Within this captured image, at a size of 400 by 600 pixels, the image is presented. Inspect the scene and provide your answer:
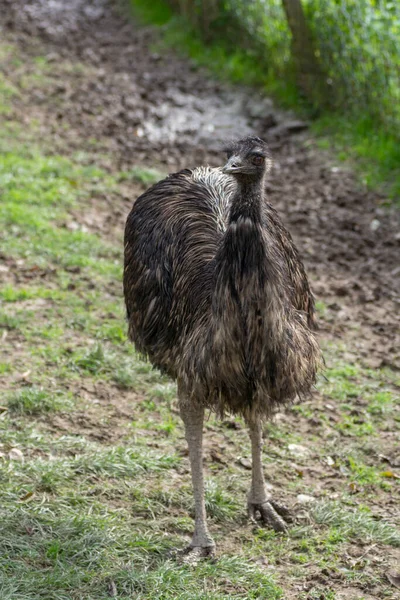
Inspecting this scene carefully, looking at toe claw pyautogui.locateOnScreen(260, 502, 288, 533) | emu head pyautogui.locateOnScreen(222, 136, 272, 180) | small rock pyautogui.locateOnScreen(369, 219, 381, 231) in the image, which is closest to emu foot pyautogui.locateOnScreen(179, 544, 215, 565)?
toe claw pyautogui.locateOnScreen(260, 502, 288, 533)

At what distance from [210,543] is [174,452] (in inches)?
36.5

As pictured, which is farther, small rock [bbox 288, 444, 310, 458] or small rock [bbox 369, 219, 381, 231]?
small rock [bbox 369, 219, 381, 231]

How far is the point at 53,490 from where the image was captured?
4.96 metres

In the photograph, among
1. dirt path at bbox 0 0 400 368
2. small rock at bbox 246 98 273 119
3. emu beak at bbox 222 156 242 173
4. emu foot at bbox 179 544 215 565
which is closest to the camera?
emu beak at bbox 222 156 242 173

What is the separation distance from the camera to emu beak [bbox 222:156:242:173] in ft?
13.2

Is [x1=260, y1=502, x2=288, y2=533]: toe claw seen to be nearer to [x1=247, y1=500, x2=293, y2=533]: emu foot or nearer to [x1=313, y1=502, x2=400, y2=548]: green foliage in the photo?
[x1=247, y1=500, x2=293, y2=533]: emu foot

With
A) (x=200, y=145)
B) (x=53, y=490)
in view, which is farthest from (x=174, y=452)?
(x=200, y=145)

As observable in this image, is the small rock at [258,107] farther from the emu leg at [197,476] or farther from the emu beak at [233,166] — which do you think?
the emu beak at [233,166]

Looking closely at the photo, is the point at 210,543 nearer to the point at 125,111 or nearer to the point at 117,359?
the point at 117,359

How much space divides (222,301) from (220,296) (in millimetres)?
26

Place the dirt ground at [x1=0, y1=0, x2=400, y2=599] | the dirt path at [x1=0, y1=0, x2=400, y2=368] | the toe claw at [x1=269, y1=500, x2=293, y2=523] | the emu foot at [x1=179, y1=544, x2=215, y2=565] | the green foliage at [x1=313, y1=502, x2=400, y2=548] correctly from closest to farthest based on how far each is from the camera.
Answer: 1. the emu foot at [x1=179, y1=544, x2=215, y2=565]
2. the green foliage at [x1=313, y1=502, x2=400, y2=548]
3. the toe claw at [x1=269, y1=500, x2=293, y2=523]
4. the dirt ground at [x1=0, y1=0, x2=400, y2=599]
5. the dirt path at [x1=0, y1=0, x2=400, y2=368]

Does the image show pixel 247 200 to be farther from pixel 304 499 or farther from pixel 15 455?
pixel 15 455

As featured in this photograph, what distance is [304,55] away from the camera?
422 inches

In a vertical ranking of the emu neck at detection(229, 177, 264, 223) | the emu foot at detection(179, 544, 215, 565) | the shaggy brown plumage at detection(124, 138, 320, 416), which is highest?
the emu neck at detection(229, 177, 264, 223)
